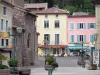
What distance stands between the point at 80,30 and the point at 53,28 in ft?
21.7

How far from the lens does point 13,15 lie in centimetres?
5944

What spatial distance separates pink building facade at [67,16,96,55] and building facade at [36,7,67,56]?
153cm

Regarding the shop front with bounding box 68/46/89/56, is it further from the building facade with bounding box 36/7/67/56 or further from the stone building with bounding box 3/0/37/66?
the stone building with bounding box 3/0/37/66

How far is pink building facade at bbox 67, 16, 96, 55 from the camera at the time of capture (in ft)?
347

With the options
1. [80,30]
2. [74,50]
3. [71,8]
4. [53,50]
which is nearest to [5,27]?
[80,30]

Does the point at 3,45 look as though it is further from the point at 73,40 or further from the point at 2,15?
the point at 73,40

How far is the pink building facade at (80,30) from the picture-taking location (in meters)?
106

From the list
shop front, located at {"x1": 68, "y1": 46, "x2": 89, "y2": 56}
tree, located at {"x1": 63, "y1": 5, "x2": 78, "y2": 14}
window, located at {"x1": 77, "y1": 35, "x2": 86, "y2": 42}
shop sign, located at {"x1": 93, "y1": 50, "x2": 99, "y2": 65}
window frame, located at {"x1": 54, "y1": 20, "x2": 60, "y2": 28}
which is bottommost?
shop front, located at {"x1": 68, "y1": 46, "x2": 89, "y2": 56}

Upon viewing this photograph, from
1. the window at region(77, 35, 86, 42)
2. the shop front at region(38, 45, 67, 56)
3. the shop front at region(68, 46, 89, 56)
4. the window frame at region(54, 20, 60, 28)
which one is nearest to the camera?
the window frame at region(54, 20, 60, 28)

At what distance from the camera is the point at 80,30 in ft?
349

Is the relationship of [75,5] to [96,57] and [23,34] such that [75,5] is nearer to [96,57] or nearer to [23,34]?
[23,34]

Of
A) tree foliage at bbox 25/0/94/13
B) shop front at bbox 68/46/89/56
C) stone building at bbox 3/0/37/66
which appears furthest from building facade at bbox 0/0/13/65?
tree foliage at bbox 25/0/94/13

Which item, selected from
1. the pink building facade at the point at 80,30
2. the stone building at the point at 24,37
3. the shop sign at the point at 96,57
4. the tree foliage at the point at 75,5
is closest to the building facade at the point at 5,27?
the stone building at the point at 24,37

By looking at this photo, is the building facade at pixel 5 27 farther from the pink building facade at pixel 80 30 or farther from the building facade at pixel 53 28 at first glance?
the pink building facade at pixel 80 30
